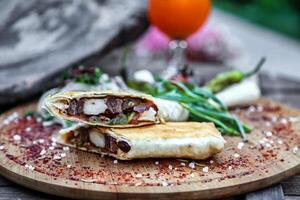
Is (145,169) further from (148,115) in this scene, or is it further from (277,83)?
(277,83)

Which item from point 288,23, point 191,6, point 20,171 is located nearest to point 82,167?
point 20,171

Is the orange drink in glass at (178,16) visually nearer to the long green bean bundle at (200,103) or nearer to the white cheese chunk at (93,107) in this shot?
the long green bean bundle at (200,103)

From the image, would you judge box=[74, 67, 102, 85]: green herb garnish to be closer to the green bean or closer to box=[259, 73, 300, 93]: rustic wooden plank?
the green bean

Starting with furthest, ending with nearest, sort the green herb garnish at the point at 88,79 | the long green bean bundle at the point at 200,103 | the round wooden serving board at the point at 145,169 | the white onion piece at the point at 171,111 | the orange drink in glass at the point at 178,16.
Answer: the orange drink in glass at the point at 178,16 → the green herb garnish at the point at 88,79 → the long green bean bundle at the point at 200,103 → the white onion piece at the point at 171,111 → the round wooden serving board at the point at 145,169

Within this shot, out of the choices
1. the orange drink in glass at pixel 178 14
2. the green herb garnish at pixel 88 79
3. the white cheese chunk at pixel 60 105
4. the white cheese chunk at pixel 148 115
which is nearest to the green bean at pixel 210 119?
the white cheese chunk at pixel 148 115

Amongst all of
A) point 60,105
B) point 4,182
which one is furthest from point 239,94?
point 4,182

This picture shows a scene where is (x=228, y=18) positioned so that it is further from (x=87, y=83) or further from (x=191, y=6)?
(x=87, y=83)

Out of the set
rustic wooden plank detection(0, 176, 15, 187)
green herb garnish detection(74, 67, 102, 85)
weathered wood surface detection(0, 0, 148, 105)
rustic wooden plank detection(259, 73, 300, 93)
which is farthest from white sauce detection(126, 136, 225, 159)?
rustic wooden plank detection(259, 73, 300, 93)
